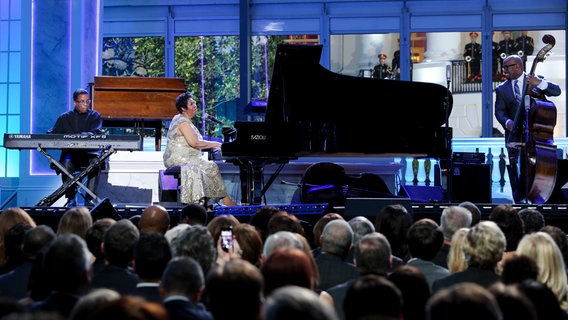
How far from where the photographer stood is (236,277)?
2.99 metres

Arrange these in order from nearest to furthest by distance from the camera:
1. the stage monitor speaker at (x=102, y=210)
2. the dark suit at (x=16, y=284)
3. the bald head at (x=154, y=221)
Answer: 1. the dark suit at (x=16, y=284)
2. the bald head at (x=154, y=221)
3. the stage monitor speaker at (x=102, y=210)

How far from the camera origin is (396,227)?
568cm

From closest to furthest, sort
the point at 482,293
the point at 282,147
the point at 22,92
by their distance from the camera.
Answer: the point at 482,293, the point at 282,147, the point at 22,92

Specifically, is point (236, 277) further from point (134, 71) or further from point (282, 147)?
point (134, 71)

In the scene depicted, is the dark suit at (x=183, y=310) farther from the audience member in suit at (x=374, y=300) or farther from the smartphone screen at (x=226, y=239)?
the smartphone screen at (x=226, y=239)

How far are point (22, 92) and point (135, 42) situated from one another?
5.33 metres

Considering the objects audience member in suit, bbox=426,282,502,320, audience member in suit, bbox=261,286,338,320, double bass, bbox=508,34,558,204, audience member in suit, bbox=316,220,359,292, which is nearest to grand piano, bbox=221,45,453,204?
double bass, bbox=508,34,558,204

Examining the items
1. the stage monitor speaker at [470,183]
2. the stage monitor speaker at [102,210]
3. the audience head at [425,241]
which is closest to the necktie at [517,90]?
the stage monitor speaker at [470,183]

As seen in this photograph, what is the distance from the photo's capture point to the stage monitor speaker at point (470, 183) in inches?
389

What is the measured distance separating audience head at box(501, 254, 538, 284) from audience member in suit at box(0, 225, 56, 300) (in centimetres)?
225

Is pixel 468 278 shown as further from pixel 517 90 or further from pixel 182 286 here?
pixel 517 90

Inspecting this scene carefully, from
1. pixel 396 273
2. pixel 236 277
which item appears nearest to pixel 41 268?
pixel 236 277

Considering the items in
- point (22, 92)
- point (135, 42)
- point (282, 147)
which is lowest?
point (282, 147)

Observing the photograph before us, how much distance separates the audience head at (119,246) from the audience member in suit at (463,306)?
2.19m
